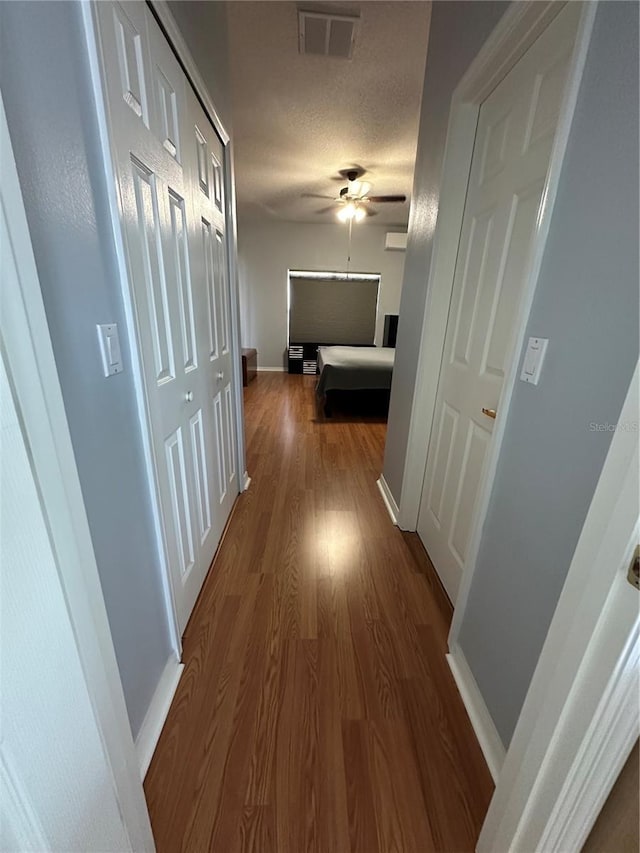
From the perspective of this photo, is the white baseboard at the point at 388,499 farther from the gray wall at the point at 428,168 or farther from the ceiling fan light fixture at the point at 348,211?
the ceiling fan light fixture at the point at 348,211

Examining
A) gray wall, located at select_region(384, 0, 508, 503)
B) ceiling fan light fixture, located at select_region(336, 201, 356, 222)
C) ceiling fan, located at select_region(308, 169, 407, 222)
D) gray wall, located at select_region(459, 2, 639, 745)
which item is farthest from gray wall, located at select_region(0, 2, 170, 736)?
ceiling fan light fixture, located at select_region(336, 201, 356, 222)

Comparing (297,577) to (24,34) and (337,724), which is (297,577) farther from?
(24,34)

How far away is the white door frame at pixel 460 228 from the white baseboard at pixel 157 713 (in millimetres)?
1036

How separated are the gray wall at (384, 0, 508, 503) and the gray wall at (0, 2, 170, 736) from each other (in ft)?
4.49

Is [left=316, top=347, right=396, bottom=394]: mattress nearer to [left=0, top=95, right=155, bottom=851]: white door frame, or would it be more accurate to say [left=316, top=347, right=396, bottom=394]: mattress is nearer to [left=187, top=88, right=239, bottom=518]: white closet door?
[left=187, top=88, right=239, bottom=518]: white closet door

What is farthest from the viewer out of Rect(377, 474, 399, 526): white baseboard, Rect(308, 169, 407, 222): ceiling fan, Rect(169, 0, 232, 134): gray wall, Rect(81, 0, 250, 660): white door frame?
Rect(308, 169, 407, 222): ceiling fan

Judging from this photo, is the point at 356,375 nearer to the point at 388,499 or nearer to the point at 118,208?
the point at 388,499

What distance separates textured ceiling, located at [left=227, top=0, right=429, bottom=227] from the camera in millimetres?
1923

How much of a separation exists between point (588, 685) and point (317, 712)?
892 mm

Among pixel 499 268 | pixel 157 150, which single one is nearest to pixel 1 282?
pixel 157 150

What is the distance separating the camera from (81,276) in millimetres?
710

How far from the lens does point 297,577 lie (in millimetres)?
1696

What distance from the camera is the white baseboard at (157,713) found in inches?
38.1

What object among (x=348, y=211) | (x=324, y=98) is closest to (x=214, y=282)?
(x=324, y=98)
